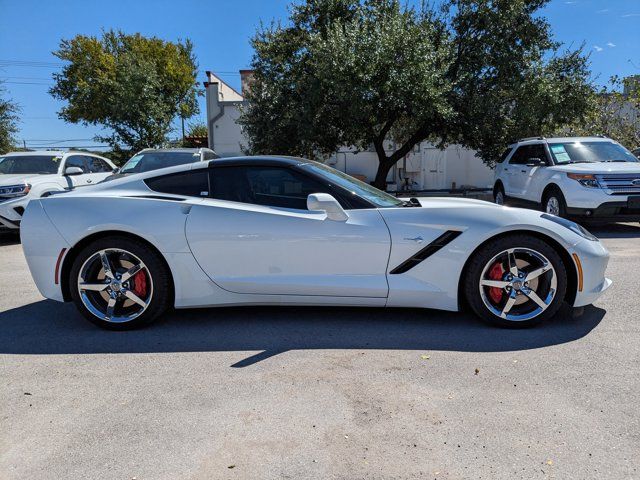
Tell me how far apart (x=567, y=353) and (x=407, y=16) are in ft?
44.7

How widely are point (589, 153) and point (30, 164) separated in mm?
10995

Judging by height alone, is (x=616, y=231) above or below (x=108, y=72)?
below

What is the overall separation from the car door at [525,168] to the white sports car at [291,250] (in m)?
6.66

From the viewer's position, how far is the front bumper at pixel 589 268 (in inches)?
148

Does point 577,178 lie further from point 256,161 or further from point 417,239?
point 256,161

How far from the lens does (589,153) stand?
9.41 meters

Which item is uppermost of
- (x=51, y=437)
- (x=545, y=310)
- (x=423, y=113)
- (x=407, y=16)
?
(x=407, y=16)

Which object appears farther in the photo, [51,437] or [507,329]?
[507,329]

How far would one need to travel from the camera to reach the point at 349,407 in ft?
8.89

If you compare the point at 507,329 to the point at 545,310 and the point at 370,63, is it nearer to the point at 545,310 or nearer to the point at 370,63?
the point at 545,310

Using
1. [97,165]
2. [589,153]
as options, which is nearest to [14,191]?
[97,165]

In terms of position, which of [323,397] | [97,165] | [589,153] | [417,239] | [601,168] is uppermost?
[589,153]

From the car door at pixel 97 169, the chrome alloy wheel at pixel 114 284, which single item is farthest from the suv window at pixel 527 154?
the car door at pixel 97 169

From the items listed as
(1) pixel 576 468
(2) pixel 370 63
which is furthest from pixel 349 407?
(2) pixel 370 63
